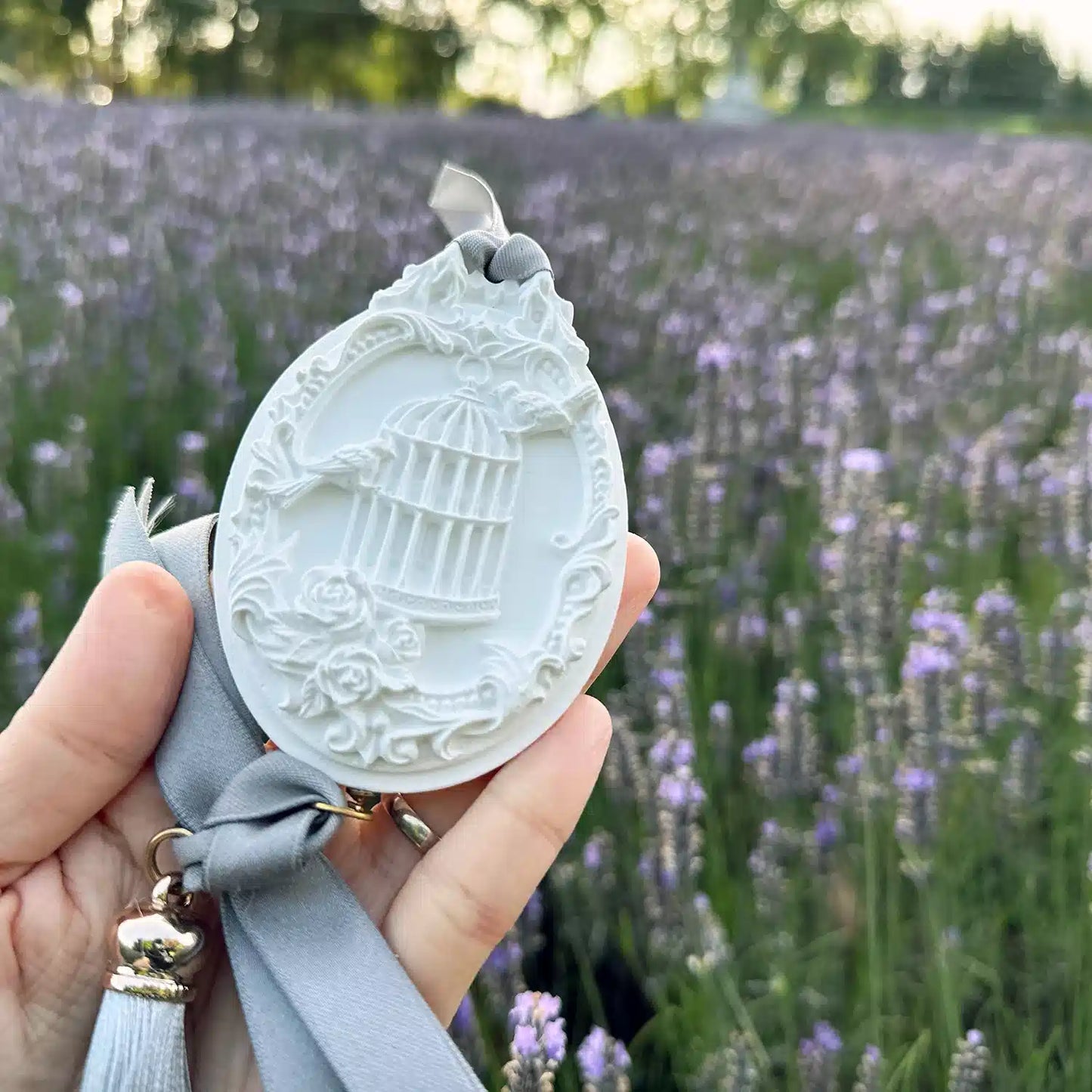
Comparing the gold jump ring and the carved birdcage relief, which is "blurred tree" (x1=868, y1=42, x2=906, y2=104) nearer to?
the carved birdcage relief

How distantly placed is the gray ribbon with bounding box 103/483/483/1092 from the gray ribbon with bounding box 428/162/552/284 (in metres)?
0.44

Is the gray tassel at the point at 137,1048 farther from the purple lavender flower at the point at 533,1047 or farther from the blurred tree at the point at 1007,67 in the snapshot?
the blurred tree at the point at 1007,67

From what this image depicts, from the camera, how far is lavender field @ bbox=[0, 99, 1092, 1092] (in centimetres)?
128

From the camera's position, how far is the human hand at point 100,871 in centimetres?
99

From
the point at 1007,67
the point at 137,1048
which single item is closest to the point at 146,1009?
the point at 137,1048

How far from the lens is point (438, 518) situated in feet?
3.41

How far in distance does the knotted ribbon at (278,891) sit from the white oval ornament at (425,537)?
0.13ft

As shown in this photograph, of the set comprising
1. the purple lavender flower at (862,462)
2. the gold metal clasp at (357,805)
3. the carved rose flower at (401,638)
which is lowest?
the gold metal clasp at (357,805)

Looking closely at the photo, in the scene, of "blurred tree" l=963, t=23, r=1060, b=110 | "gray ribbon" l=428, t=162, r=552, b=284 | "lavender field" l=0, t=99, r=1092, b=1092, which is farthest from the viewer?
"blurred tree" l=963, t=23, r=1060, b=110

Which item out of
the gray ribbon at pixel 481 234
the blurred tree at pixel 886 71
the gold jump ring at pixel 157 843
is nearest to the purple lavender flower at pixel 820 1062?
the gold jump ring at pixel 157 843

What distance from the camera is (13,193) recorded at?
2.83m

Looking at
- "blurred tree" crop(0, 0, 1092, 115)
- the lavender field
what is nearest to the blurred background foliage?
"blurred tree" crop(0, 0, 1092, 115)

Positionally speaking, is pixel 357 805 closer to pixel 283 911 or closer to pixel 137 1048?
pixel 283 911

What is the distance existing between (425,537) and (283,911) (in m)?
0.37
